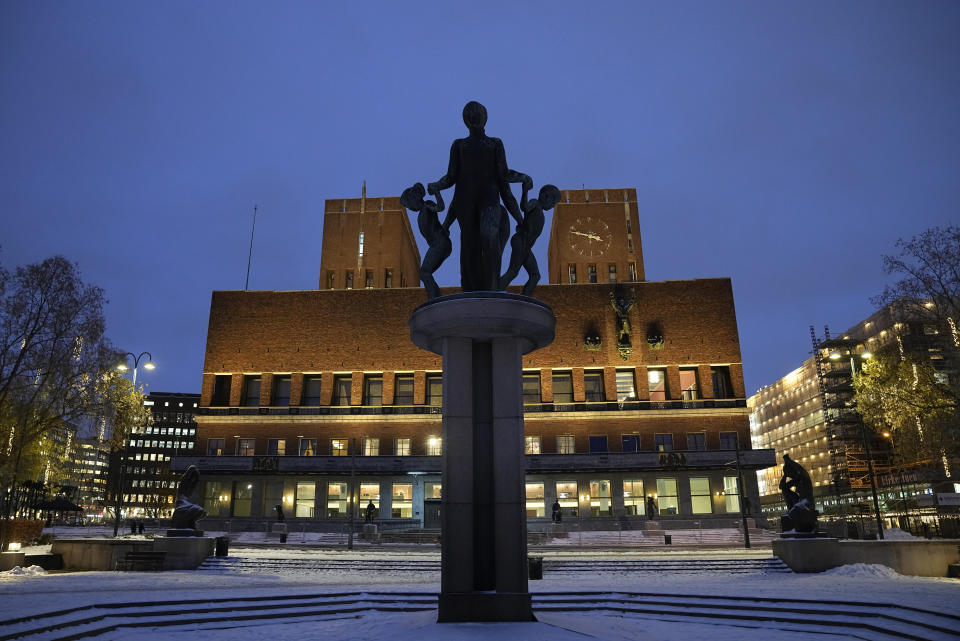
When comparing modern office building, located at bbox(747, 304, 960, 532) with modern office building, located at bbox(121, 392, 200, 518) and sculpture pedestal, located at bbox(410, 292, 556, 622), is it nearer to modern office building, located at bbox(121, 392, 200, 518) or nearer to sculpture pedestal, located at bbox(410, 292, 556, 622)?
sculpture pedestal, located at bbox(410, 292, 556, 622)

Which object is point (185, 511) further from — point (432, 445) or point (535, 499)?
point (535, 499)

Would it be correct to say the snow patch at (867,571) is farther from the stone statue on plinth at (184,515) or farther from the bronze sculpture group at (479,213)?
the stone statue on plinth at (184,515)

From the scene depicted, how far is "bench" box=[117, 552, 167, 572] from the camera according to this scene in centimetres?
2573

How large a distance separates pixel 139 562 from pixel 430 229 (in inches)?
804

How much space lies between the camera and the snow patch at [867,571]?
21641mm

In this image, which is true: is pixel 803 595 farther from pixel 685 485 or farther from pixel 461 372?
pixel 685 485

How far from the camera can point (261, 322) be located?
6744 cm

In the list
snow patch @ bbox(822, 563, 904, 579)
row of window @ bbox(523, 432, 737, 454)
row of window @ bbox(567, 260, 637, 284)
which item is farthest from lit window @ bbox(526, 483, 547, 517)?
snow patch @ bbox(822, 563, 904, 579)

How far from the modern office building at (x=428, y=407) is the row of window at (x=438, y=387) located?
0.14 m

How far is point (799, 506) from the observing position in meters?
24.5

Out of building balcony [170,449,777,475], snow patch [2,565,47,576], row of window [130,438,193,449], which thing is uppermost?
row of window [130,438,193,449]

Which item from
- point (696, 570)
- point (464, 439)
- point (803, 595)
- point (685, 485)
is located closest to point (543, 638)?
point (464, 439)

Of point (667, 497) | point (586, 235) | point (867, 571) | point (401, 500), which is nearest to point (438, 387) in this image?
point (401, 500)

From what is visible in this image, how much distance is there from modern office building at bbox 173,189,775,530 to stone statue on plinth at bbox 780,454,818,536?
3249cm
